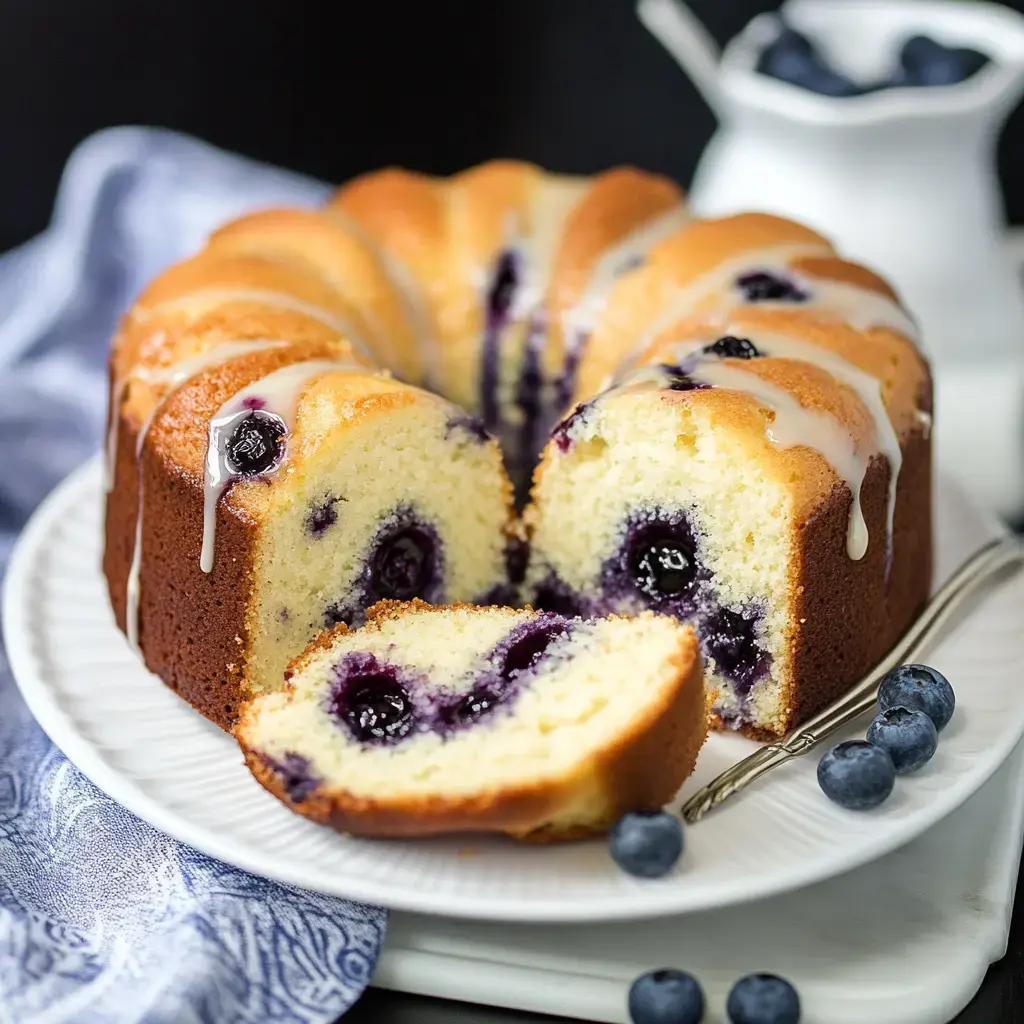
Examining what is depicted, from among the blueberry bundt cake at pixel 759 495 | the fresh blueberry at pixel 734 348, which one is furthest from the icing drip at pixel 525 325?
the fresh blueberry at pixel 734 348

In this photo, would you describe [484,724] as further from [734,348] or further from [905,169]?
[905,169]

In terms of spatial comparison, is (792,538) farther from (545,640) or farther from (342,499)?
(342,499)

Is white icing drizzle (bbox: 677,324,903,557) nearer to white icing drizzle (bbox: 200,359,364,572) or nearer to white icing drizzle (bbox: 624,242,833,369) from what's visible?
white icing drizzle (bbox: 624,242,833,369)

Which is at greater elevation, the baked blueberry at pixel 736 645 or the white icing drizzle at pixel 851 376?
the white icing drizzle at pixel 851 376

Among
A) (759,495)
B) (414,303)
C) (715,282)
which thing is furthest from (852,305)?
(414,303)

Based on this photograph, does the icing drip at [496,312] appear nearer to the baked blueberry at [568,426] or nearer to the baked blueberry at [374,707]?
the baked blueberry at [568,426]

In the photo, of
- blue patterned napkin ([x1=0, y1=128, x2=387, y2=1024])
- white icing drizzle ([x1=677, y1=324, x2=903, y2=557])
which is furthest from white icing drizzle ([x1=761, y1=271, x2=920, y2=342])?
blue patterned napkin ([x1=0, y1=128, x2=387, y2=1024])

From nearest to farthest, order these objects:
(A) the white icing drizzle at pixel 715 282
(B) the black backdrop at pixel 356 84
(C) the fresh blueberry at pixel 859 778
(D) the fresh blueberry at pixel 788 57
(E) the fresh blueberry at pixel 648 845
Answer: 1. (E) the fresh blueberry at pixel 648 845
2. (C) the fresh blueberry at pixel 859 778
3. (A) the white icing drizzle at pixel 715 282
4. (D) the fresh blueberry at pixel 788 57
5. (B) the black backdrop at pixel 356 84
